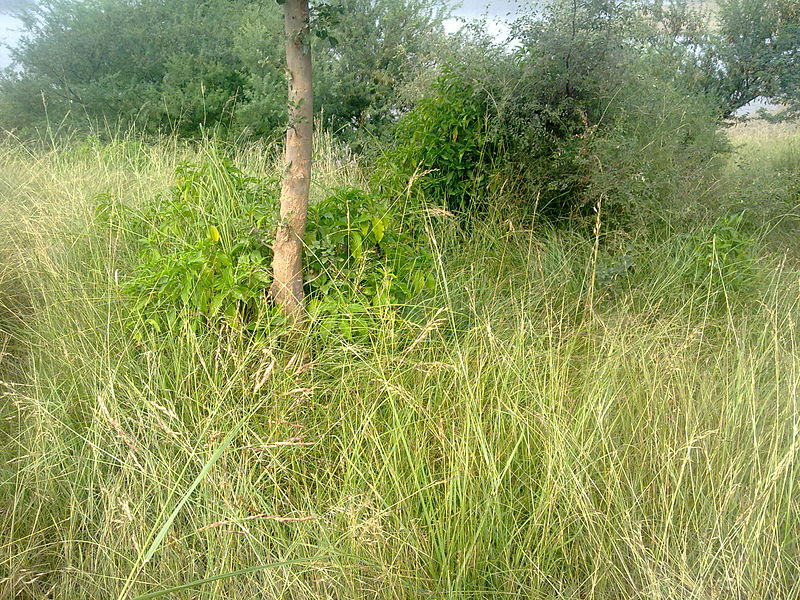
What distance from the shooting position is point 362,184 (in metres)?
6.45

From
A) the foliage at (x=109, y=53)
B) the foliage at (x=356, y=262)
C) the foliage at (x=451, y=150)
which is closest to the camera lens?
the foliage at (x=356, y=262)

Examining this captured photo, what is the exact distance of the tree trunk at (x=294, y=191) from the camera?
3039 mm

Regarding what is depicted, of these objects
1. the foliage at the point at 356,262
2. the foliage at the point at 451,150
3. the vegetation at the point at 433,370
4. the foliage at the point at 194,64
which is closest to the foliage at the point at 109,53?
the foliage at the point at 194,64

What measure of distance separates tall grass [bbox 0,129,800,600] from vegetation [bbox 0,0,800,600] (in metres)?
0.02

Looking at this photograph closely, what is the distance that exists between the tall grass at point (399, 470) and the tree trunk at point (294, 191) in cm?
28

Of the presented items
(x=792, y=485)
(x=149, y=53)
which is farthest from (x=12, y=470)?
(x=149, y=53)

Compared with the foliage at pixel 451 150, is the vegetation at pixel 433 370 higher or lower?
lower

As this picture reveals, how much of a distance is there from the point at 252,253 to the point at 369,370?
0.89m

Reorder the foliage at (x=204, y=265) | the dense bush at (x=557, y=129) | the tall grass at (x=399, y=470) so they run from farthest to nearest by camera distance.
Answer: the dense bush at (x=557, y=129) → the foliage at (x=204, y=265) → the tall grass at (x=399, y=470)

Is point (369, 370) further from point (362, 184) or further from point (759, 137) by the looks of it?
point (759, 137)

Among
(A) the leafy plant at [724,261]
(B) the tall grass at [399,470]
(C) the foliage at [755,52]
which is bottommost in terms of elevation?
(B) the tall grass at [399,470]

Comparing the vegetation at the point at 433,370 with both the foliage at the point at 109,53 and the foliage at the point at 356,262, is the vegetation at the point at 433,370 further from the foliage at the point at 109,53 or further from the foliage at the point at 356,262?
the foliage at the point at 109,53

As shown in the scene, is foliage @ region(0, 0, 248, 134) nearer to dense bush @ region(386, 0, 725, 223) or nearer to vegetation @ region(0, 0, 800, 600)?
vegetation @ region(0, 0, 800, 600)

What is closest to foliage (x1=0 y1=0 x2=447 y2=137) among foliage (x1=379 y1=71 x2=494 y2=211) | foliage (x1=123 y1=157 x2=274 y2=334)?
foliage (x1=379 y1=71 x2=494 y2=211)
